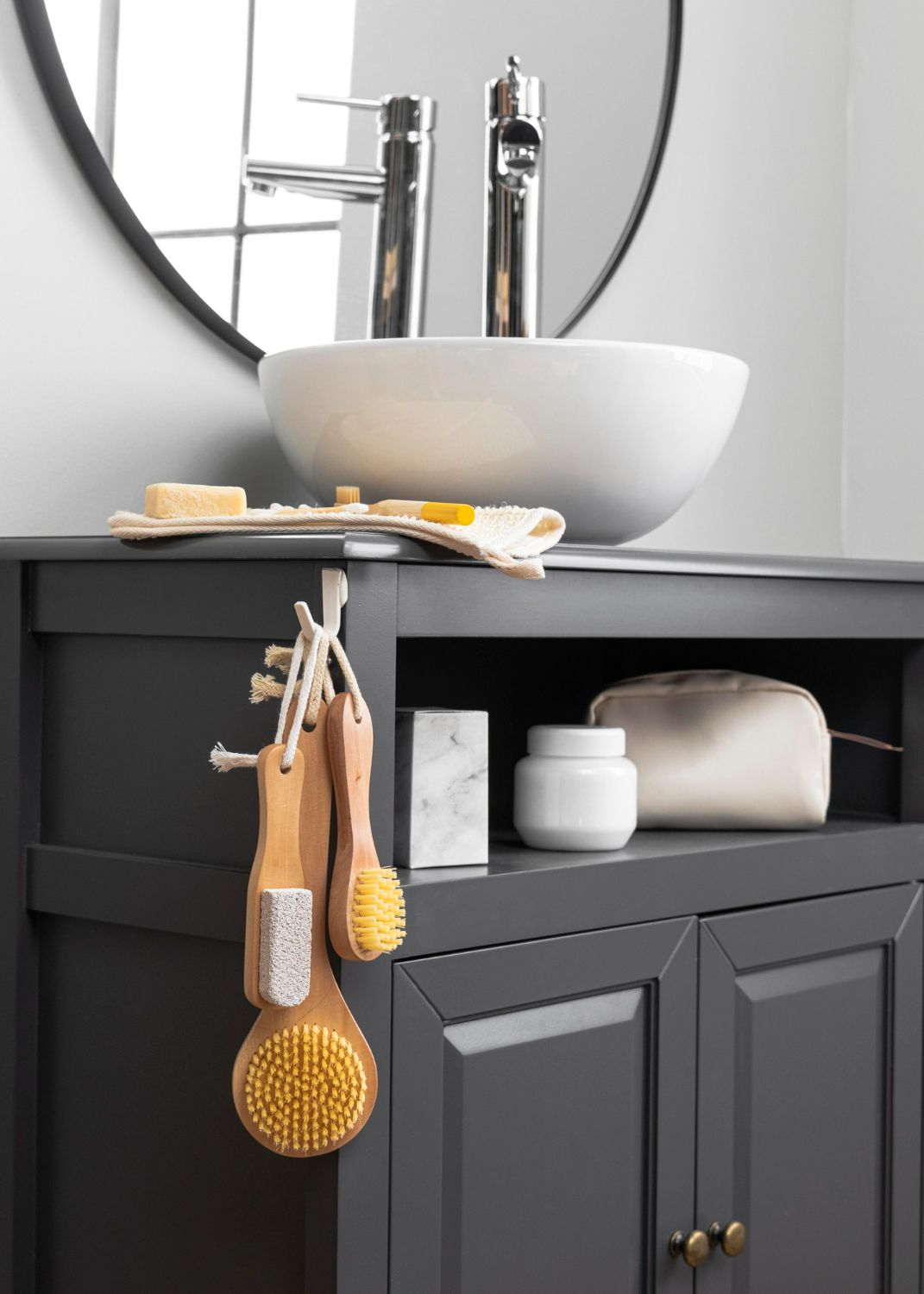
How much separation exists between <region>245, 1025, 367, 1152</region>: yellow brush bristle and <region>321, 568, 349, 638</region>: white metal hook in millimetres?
217

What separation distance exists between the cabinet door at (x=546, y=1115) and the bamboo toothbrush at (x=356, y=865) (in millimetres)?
84

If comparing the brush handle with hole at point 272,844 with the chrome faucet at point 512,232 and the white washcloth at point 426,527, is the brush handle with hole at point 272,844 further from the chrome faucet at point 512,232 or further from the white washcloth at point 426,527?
the chrome faucet at point 512,232

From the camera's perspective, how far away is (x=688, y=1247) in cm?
100

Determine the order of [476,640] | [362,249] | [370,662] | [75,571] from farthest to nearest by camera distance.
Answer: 1. [476,640]
2. [362,249]
3. [75,571]
4. [370,662]

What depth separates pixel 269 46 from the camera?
3.92 feet

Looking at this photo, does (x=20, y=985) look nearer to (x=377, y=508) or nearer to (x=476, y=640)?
(x=377, y=508)

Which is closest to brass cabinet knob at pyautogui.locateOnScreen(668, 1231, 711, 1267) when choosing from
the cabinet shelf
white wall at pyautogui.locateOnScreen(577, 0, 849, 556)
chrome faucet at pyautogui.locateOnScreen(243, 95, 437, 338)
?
the cabinet shelf

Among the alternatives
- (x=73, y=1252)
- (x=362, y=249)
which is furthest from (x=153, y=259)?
(x=73, y=1252)

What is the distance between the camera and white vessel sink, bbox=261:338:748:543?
97 cm

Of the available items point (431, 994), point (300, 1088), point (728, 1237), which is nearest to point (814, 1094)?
point (728, 1237)

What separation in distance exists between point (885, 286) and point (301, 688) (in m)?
1.32

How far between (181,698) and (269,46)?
0.60 metres

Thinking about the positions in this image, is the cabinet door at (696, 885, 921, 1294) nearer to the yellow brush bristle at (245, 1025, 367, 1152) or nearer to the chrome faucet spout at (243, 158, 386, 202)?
the yellow brush bristle at (245, 1025, 367, 1152)

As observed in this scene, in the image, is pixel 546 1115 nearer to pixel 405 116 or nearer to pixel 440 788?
pixel 440 788
